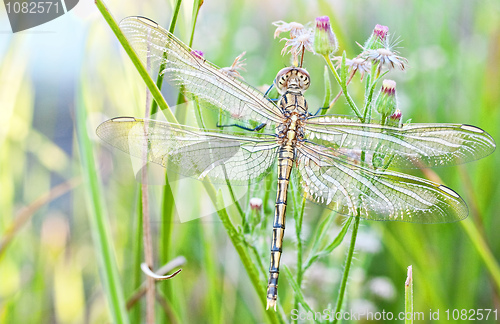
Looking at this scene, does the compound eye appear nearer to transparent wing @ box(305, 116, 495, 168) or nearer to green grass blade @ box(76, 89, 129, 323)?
transparent wing @ box(305, 116, 495, 168)

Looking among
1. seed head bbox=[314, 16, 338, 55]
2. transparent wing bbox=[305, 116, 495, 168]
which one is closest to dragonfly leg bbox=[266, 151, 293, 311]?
transparent wing bbox=[305, 116, 495, 168]

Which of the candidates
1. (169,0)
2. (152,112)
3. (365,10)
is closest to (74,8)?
(169,0)

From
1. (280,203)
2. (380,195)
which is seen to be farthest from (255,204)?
(380,195)

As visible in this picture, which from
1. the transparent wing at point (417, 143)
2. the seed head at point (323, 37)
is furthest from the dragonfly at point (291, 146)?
the seed head at point (323, 37)

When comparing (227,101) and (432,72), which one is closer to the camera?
(227,101)

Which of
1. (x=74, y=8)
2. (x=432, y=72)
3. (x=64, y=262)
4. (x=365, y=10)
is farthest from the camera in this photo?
(x=365, y=10)

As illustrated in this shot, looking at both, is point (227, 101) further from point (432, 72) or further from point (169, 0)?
point (432, 72)
